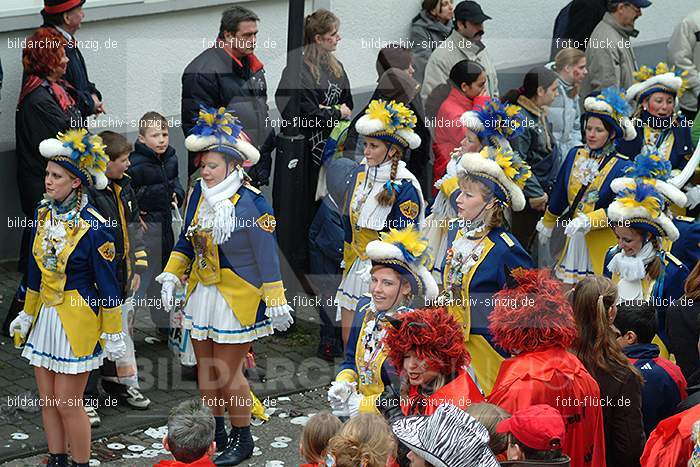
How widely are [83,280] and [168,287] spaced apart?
25.3 inches

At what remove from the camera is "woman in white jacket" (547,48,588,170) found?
12141 millimetres

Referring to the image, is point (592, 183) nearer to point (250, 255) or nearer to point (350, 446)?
point (250, 255)

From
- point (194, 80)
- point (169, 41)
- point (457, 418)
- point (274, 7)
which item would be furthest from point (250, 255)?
point (274, 7)

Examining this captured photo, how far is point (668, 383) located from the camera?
6707 mm

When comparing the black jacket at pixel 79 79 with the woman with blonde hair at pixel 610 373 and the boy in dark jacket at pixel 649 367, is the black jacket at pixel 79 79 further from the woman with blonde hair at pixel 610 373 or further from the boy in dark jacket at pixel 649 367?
the boy in dark jacket at pixel 649 367

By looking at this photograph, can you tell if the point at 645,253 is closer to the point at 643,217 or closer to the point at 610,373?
the point at 643,217

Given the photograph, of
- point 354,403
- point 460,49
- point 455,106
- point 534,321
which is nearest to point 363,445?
point 534,321

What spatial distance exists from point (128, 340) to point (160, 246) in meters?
1.24

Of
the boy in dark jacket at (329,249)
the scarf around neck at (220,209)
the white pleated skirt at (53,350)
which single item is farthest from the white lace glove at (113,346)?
the boy in dark jacket at (329,249)

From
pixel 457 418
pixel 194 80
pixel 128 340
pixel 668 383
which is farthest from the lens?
pixel 194 80

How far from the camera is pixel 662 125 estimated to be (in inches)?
458

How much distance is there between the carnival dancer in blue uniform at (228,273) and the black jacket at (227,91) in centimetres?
221

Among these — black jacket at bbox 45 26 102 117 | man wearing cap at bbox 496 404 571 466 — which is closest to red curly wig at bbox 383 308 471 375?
man wearing cap at bbox 496 404 571 466

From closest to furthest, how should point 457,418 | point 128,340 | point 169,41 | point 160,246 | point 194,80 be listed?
point 457,418, point 128,340, point 160,246, point 194,80, point 169,41
